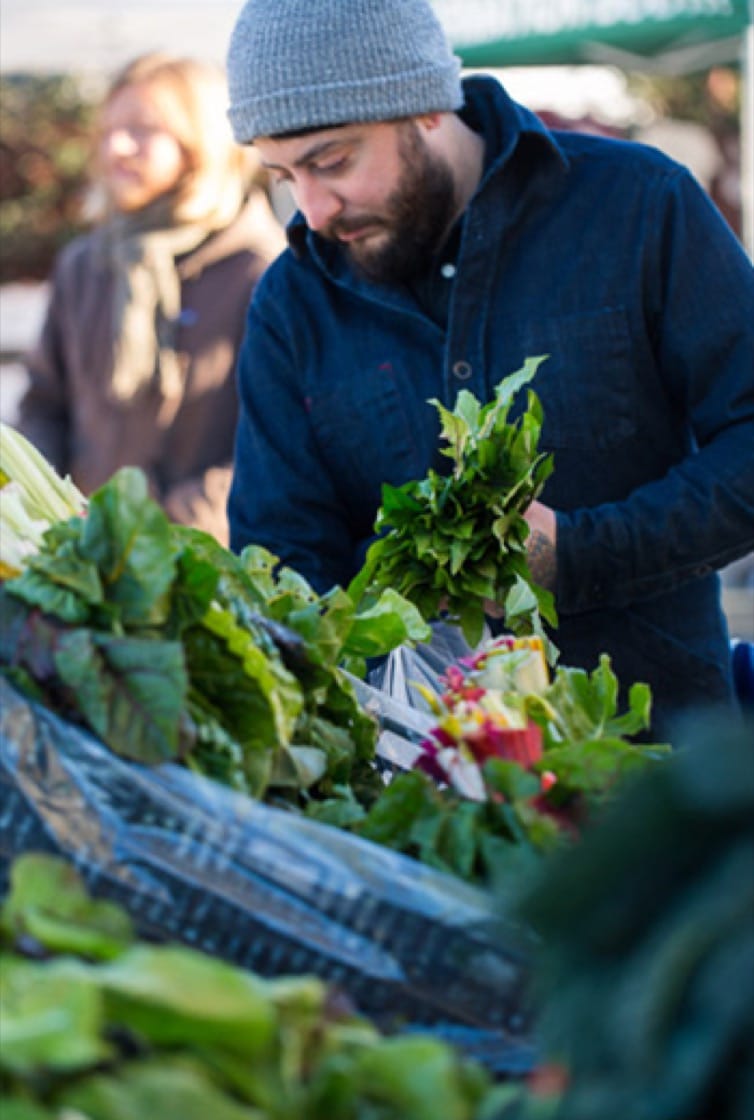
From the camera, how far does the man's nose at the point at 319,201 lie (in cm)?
236

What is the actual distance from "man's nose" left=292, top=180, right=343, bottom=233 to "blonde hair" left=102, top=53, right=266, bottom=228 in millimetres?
1341

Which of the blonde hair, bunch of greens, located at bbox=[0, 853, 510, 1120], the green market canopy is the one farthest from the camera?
the green market canopy

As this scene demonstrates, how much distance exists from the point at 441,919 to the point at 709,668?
1335mm

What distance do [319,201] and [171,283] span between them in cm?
153

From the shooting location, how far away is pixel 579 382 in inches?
93.4

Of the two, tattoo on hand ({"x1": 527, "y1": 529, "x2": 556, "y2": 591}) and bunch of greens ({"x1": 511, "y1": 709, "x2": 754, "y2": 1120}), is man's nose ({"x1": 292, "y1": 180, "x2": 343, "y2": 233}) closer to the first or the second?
tattoo on hand ({"x1": 527, "y1": 529, "x2": 556, "y2": 591})

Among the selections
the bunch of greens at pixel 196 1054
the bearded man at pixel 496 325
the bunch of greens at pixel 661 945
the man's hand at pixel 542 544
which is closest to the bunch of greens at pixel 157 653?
the bunch of greens at pixel 196 1054

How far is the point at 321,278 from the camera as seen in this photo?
8.41 feet

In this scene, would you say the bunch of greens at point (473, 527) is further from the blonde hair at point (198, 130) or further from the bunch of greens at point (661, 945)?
the blonde hair at point (198, 130)

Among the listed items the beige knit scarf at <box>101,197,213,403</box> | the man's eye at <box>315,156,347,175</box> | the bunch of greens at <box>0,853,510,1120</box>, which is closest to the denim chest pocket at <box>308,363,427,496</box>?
the man's eye at <box>315,156,347,175</box>

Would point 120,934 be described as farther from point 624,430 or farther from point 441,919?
point 624,430

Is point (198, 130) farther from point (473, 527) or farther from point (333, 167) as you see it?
point (473, 527)

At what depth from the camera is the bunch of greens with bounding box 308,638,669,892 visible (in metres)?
1.27

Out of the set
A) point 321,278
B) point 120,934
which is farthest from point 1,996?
point 321,278
